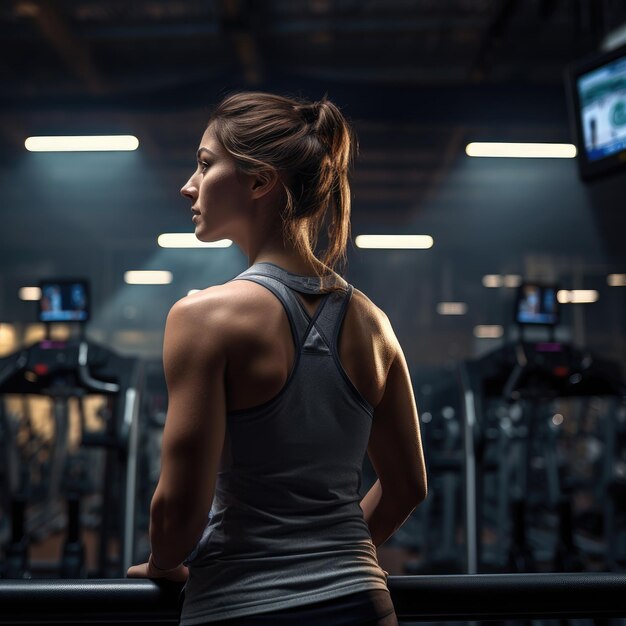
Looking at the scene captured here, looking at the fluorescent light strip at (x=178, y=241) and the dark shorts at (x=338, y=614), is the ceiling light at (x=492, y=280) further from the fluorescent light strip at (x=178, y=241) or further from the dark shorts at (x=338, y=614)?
the dark shorts at (x=338, y=614)

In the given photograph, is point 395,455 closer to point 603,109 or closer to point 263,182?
point 263,182

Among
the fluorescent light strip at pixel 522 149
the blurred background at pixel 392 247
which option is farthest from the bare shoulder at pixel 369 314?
the fluorescent light strip at pixel 522 149

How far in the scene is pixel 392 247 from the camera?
8.97 m

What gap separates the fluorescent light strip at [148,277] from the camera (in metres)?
8.94

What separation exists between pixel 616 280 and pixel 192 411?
9.22m

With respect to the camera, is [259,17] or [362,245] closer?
[259,17]

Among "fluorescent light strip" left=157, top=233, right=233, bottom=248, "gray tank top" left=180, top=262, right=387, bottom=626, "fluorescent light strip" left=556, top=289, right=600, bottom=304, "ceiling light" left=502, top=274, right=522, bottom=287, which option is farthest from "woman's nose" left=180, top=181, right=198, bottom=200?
"fluorescent light strip" left=556, top=289, right=600, bottom=304

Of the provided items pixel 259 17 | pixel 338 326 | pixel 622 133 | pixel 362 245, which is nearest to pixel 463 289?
pixel 362 245

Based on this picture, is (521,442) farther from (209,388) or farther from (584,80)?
(209,388)

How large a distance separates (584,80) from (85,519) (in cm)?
541

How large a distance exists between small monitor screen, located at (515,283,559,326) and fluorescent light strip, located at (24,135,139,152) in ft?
12.8

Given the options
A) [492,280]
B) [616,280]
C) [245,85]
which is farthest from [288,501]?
[616,280]

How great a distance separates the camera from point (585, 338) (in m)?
9.08

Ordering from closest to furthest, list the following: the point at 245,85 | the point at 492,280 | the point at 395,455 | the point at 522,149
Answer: the point at 395,455 < the point at 245,85 < the point at 522,149 < the point at 492,280
